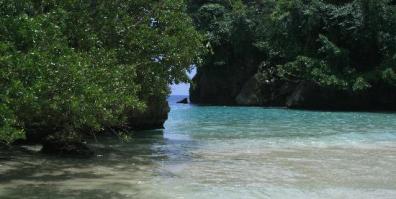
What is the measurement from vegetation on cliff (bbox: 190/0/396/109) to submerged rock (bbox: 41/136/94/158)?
27.1m

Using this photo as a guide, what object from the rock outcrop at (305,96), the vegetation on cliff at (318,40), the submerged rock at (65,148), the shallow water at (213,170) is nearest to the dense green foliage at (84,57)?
the submerged rock at (65,148)

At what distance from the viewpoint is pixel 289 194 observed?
8312 mm

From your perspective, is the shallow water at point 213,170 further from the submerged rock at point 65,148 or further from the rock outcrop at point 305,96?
the rock outcrop at point 305,96

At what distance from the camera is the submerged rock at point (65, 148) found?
12.3 metres

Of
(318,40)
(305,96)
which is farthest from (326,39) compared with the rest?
(305,96)

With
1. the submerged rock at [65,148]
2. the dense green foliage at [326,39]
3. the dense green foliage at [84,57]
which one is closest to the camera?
the dense green foliage at [84,57]

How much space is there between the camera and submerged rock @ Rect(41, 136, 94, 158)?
40.3 ft

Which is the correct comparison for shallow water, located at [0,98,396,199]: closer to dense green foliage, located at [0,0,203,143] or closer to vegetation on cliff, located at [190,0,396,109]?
dense green foliage, located at [0,0,203,143]

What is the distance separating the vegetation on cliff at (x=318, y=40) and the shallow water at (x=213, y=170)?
21.0m

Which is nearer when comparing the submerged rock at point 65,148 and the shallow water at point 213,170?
the shallow water at point 213,170

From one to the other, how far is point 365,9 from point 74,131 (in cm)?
2949

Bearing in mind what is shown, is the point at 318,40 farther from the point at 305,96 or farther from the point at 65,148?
the point at 65,148

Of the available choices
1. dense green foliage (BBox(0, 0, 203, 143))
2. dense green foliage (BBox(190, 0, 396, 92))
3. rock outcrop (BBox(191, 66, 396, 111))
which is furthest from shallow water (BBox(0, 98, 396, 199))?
rock outcrop (BBox(191, 66, 396, 111))

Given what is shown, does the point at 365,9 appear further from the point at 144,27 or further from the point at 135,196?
the point at 135,196
